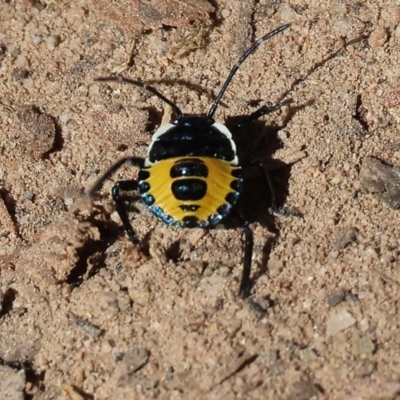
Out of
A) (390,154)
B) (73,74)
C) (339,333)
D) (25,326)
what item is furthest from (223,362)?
(73,74)

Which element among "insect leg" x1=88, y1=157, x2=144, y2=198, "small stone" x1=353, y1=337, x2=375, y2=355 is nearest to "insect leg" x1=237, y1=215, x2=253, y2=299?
"small stone" x1=353, y1=337, x2=375, y2=355

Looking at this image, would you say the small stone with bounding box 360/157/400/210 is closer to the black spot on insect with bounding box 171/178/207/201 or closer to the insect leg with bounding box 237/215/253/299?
the insect leg with bounding box 237/215/253/299

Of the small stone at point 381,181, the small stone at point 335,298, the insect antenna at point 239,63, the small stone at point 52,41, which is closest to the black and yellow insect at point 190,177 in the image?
the insect antenna at point 239,63

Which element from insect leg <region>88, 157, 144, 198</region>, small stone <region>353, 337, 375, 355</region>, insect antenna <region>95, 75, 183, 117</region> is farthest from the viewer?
insect antenna <region>95, 75, 183, 117</region>

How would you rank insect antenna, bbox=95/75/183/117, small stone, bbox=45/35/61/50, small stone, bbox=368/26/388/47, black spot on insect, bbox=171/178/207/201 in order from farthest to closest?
small stone, bbox=45/35/61/50
small stone, bbox=368/26/388/47
insect antenna, bbox=95/75/183/117
black spot on insect, bbox=171/178/207/201

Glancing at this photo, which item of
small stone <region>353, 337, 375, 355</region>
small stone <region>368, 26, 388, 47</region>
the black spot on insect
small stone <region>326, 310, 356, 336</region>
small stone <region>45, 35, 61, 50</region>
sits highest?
small stone <region>368, 26, 388, 47</region>

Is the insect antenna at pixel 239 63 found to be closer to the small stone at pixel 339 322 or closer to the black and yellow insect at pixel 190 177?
the black and yellow insect at pixel 190 177

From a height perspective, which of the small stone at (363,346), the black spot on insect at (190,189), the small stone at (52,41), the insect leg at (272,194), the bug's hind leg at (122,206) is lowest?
the small stone at (363,346)

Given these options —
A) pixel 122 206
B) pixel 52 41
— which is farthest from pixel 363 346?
pixel 52 41
